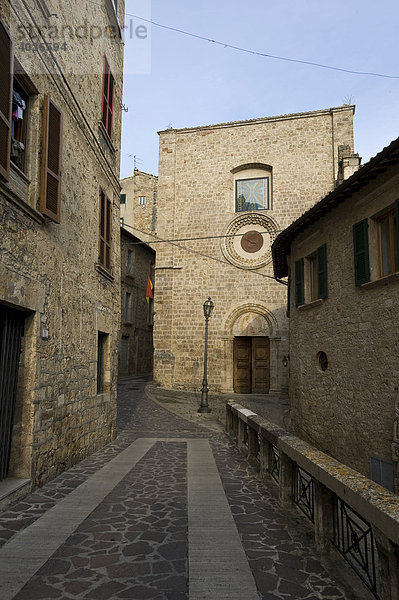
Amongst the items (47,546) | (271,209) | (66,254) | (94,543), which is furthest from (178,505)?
(271,209)

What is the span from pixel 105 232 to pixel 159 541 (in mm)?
6247

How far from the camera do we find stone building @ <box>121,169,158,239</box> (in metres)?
32.7

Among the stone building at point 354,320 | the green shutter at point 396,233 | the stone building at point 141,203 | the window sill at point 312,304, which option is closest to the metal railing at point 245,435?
the stone building at point 354,320

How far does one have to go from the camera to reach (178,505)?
4824 millimetres

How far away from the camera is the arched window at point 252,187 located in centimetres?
2069

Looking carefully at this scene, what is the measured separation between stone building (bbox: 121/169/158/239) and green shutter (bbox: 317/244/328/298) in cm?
2431

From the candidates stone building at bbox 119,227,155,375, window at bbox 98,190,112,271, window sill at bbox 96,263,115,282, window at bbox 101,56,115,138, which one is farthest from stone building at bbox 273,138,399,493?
stone building at bbox 119,227,155,375

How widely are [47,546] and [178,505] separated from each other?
163cm

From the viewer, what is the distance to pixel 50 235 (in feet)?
18.8

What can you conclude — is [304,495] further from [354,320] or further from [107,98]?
[107,98]

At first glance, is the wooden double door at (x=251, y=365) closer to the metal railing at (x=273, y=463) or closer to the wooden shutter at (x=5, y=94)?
the metal railing at (x=273, y=463)

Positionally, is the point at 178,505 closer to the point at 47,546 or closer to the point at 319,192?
the point at 47,546

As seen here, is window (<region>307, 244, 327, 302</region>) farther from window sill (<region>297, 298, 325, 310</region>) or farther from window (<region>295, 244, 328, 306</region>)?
window sill (<region>297, 298, 325, 310</region>)

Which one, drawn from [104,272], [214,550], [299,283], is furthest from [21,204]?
[299,283]
